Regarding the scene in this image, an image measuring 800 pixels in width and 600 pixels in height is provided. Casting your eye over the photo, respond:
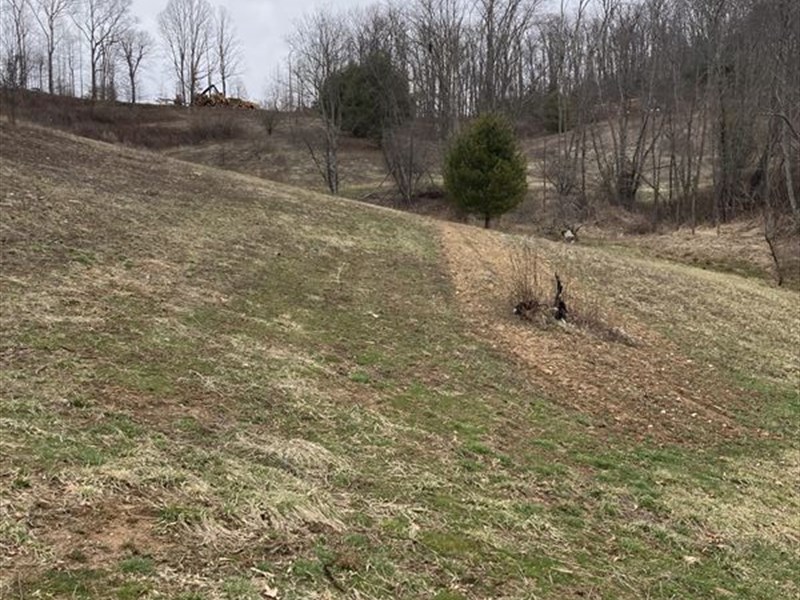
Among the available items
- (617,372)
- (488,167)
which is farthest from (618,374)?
(488,167)

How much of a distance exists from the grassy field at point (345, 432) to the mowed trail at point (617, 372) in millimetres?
43

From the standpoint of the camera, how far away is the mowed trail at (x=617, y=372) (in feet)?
22.8

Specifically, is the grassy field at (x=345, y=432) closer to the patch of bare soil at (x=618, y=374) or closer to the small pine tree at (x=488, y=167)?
the patch of bare soil at (x=618, y=374)

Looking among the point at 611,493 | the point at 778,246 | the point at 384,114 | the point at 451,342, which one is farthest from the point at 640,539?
the point at 384,114

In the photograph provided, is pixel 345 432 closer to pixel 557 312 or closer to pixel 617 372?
pixel 617 372

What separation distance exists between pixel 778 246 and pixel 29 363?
20.9 meters

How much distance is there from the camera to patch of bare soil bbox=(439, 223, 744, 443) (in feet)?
22.6

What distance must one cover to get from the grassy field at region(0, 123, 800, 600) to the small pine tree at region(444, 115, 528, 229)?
10167 millimetres

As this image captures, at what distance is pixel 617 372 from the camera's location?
8180mm

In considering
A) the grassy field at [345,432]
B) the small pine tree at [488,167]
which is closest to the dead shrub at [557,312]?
the grassy field at [345,432]

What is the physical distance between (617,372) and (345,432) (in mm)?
4233

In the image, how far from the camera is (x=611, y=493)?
5000mm

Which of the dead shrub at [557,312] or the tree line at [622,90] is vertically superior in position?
the tree line at [622,90]

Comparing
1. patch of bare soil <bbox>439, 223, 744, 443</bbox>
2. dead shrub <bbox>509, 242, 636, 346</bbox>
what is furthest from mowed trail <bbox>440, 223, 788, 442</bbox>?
dead shrub <bbox>509, 242, 636, 346</bbox>
